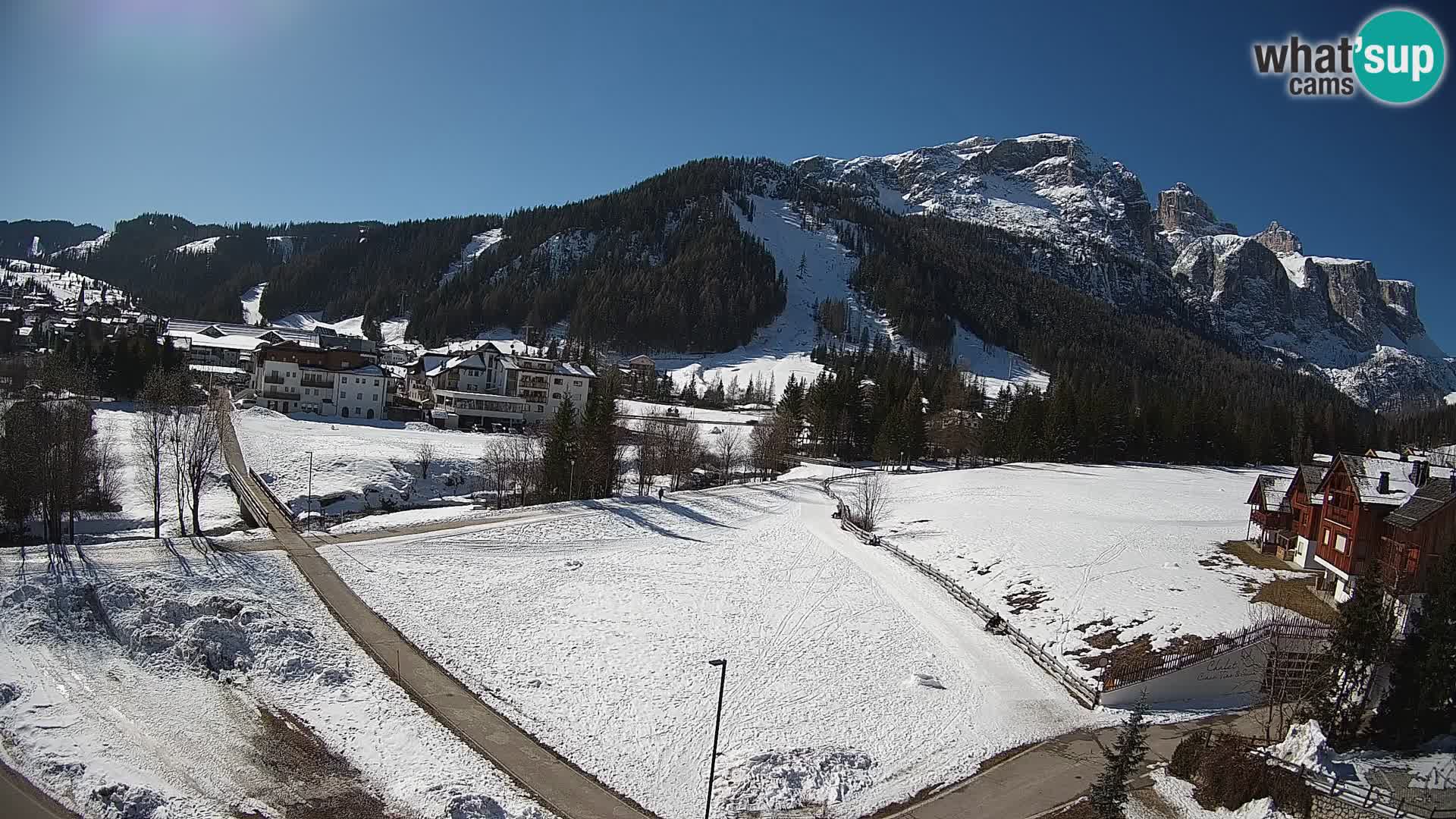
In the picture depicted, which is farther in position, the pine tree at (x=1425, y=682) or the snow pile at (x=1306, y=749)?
the pine tree at (x=1425, y=682)

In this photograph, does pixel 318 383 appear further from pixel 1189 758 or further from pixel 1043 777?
pixel 1189 758

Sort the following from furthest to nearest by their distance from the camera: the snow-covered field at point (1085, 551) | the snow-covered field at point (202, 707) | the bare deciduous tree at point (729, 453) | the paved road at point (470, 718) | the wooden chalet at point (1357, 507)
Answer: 1. the bare deciduous tree at point (729, 453)
2. the snow-covered field at point (1085, 551)
3. the wooden chalet at point (1357, 507)
4. the paved road at point (470, 718)
5. the snow-covered field at point (202, 707)

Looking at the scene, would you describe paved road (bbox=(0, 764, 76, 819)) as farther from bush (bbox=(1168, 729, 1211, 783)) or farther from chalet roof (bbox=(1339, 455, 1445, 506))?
chalet roof (bbox=(1339, 455, 1445, 506))

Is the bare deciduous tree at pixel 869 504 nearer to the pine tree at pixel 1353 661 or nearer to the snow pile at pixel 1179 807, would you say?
the pine tree at pixel 1353 661

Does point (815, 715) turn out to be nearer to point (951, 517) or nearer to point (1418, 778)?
point (1418, 778)

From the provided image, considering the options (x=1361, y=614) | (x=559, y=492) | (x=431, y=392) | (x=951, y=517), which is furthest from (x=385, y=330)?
(x=1361, y=614)

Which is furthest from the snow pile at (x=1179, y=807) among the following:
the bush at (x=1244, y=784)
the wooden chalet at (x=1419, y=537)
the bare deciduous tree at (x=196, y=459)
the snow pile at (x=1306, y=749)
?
the bare deciduous tree at (x=196, y=459)
